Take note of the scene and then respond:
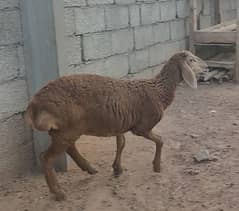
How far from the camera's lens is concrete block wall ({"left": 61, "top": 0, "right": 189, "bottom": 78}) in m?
5.75

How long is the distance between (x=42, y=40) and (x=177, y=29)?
4.69m

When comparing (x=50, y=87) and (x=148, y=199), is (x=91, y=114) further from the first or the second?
(x=148, y=199)

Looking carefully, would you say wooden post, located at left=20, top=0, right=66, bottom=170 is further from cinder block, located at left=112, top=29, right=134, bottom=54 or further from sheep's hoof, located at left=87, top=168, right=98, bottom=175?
cinder block, located at left=112, top=29, right=134, bottom=54

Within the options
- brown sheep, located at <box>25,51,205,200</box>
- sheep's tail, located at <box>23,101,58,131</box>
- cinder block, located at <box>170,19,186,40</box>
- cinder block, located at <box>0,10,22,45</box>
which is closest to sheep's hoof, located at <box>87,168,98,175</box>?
brown sheep, located at <box>25,51,205,200</box>

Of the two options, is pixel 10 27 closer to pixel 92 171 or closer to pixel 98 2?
pixel 92 171

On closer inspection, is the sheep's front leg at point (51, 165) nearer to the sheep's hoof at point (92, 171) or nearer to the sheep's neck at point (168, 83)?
the sheep's hoof at point (92, 171)

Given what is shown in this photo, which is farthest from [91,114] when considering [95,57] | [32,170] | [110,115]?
[95,57]

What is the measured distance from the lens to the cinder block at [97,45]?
597 cm

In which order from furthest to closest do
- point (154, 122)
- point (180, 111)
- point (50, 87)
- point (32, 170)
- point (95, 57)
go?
point (180, 111), point (95, 57), point (32, 170), point (154, 122), point (50, 87)

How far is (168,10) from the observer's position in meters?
8.39

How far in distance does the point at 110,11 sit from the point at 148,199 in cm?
326

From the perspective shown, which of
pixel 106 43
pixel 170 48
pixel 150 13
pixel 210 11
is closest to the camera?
pixel 106 43

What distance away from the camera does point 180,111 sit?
6.96 metres

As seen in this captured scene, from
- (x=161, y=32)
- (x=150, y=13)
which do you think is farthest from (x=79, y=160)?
(x=161, y=32)
